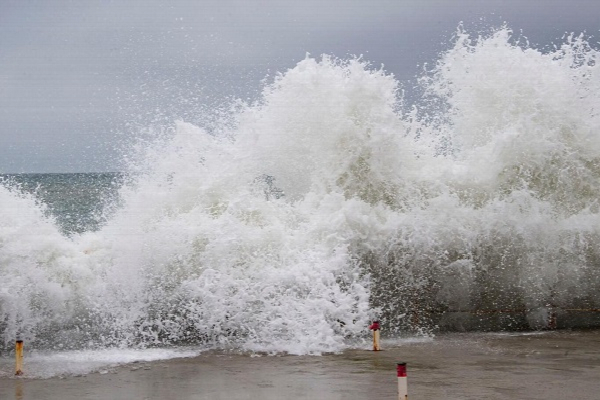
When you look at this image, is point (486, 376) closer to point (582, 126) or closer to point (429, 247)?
point (429, 247)

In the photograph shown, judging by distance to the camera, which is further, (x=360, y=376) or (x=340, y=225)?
(x=340, y=225)

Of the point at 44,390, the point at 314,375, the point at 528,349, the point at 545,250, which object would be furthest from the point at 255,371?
the point at 545,250

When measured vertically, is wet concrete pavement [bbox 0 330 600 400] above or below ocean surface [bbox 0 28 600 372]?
below

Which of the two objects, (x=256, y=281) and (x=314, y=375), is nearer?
(x=314, y=375)

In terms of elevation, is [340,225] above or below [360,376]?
above

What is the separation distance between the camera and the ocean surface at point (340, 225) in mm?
11602

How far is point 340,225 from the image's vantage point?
12.9 m

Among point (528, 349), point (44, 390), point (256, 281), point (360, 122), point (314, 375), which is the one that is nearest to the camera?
point (44, 390)

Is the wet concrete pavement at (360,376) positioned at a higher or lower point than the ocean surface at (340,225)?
lower

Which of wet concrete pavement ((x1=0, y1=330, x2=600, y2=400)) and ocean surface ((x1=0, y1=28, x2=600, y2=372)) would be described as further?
ocean surface ((x1=0, y1=28, x2=600, y2=372))

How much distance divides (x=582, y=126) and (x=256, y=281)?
641 cm

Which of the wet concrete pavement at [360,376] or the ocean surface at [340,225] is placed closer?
the wet concrete pavement at [360,376]

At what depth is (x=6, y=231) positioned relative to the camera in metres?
12.6

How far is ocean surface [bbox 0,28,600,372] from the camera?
457 inches
